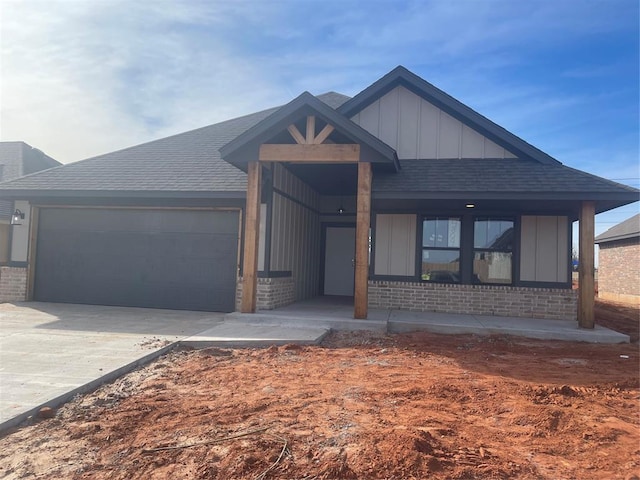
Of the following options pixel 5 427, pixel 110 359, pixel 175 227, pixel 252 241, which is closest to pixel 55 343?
pixel 110 359

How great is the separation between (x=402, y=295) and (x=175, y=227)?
6.03 metres

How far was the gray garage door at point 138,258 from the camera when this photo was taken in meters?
10.8

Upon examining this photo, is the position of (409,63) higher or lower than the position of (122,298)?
higher

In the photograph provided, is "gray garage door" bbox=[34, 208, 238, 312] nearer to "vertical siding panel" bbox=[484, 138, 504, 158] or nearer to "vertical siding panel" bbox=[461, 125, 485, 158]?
"vertical siding panel" bbox=[461, 125, 485, 158]

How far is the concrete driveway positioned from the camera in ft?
15.2

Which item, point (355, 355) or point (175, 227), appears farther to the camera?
point (175, 227)

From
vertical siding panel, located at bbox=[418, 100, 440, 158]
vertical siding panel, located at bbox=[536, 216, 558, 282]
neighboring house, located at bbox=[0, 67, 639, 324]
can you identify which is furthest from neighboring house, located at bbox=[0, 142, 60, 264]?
vertical siding panel, located at bbox=[536, 216, 558, 282]

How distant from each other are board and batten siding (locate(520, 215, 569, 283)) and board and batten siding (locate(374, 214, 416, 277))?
2.64m

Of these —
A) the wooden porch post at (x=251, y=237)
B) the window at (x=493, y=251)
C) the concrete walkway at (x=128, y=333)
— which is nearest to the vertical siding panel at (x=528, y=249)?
the window at (x=493, y=251)

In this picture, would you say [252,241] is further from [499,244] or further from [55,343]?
[499,244]

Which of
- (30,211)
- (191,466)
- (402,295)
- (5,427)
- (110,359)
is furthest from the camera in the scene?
(30,211)

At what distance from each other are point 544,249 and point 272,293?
6.64 metres

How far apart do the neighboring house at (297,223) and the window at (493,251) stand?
25 millimetres

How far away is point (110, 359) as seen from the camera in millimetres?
5918
